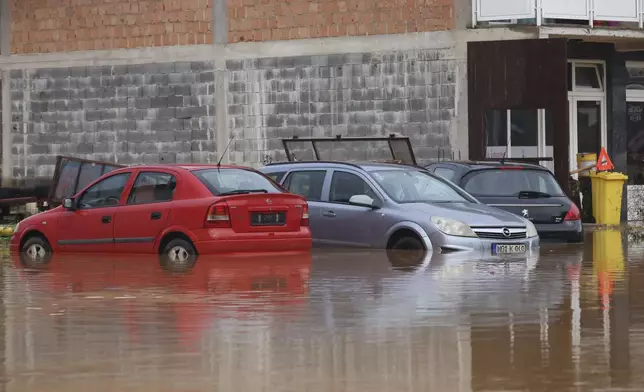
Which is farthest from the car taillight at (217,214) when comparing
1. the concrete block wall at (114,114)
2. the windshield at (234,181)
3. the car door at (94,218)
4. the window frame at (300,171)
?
the concrete block wall at (114,114)

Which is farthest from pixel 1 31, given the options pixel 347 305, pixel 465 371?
pixel 465 371

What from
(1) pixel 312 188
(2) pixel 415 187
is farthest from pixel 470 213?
(1) pixel 312 188

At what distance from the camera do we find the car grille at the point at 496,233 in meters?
19.9

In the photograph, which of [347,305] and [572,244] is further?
[572,244]

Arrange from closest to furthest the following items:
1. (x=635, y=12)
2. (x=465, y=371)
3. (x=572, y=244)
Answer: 1. (x=465, y=371)
2. (x=572, y=244)
3. (x=635, y=12)

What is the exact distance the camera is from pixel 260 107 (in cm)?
3431

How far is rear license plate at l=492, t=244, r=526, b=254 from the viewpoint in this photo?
1986 centimetres

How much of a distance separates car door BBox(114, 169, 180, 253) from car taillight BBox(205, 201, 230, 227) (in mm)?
706

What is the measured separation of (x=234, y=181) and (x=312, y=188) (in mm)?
2403

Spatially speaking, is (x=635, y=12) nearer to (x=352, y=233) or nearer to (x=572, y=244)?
(x=572, y=244)

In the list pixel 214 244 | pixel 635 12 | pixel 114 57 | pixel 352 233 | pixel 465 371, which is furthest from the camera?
pixel 114 57

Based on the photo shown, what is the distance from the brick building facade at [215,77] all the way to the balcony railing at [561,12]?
0.80 m

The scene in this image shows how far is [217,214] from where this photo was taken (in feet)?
61.7

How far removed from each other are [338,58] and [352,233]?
13.2 meters
